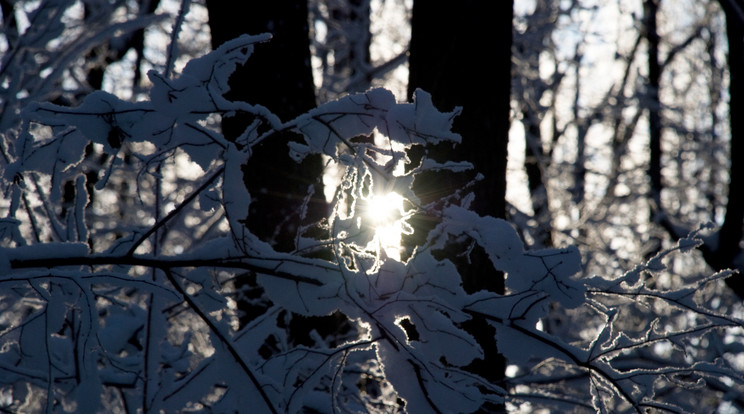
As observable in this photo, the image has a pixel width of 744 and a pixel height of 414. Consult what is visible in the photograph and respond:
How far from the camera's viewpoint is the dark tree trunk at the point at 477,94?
2275 millimetres

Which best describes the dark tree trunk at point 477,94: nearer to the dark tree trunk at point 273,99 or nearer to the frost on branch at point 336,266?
the dark tree trunk at point 273,99

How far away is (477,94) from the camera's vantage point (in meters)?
2.29

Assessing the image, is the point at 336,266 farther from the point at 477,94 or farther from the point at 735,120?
the point at 735,120

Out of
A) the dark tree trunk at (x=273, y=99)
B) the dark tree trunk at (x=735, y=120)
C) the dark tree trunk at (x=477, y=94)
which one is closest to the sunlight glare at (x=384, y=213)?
the dark tree trunk at (x=477, y=94)

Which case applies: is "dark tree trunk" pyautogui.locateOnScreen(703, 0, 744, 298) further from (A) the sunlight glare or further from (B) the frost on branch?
(A) the sunlight glare

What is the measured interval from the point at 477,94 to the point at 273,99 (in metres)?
1.00

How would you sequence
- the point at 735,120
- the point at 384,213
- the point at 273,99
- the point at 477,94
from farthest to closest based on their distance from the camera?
the point at 735,120 → the point at 273,99 → the point at 477,94 → the point at 384,213

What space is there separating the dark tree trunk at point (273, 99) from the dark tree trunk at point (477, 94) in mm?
732

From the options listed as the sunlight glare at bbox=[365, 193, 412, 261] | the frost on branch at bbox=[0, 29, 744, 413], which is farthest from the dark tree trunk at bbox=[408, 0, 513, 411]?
the sunlight glare at bbox=[365, 193, 412, 261]

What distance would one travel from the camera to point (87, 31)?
314 cm

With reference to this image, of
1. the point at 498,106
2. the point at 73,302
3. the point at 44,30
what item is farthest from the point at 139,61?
the point at 73,302

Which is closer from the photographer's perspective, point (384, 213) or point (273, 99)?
point (384, 213)

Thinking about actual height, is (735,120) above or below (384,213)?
above

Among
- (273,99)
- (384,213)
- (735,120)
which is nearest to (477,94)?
(273,99)
